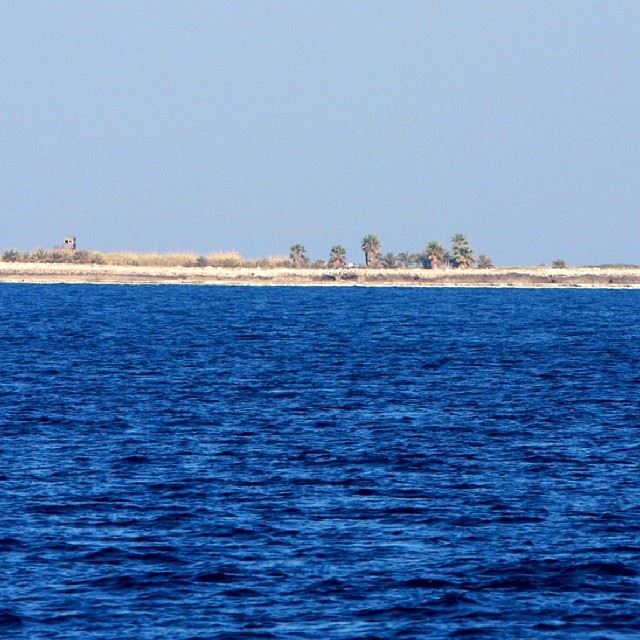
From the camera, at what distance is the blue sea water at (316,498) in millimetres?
23172

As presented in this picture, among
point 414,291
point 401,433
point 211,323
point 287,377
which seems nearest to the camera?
point 401,433

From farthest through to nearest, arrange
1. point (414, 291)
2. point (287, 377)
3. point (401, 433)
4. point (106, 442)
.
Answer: point (414, 291) < point (287, 377) < point (401, 433) < point (106, 442)

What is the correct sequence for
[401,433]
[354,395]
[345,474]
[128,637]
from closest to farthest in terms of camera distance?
[128,637] < [345,474] < [401,433] < [354,395]

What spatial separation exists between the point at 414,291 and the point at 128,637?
168m

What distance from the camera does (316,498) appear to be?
3212 centimetres

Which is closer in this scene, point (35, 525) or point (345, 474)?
point (35, 525)

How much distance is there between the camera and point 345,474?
35.4 m

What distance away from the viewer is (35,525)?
94.6 feet

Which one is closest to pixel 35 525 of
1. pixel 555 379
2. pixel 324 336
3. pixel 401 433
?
pixel 401 433

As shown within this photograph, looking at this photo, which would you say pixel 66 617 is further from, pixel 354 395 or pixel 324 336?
pixel 324 336

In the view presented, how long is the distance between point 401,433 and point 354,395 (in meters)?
11.9

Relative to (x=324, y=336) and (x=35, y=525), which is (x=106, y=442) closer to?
(x=35, y=525)

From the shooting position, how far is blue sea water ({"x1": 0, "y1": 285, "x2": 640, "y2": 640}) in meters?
23.2

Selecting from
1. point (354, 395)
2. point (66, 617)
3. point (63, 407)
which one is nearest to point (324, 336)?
point (354, 395)
